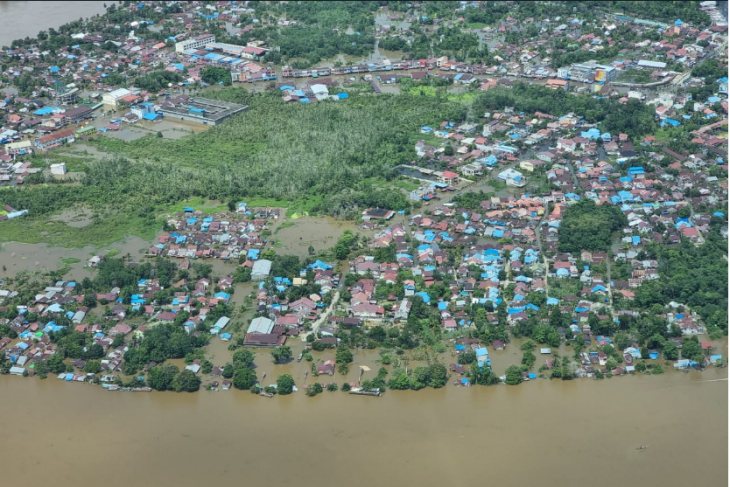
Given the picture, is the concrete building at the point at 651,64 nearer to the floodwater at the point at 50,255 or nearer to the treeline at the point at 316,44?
the treeline at the point at 316,44

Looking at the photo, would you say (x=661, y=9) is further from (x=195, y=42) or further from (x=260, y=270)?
(x=260, y=270)

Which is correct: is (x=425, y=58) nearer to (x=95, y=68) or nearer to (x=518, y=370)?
(x=95, y=68)

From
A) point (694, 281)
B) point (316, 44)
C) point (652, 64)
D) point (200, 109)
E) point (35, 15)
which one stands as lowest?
point (652, 64)

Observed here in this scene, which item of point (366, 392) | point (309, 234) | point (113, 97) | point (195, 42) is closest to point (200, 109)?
point (113, 97)

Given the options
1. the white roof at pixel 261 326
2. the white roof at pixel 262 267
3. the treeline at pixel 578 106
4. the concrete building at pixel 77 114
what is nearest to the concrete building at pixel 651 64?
the treeline at pixel 578 106

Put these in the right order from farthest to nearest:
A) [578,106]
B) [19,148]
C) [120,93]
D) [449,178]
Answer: [120,93] < [578,106] < [19,148] < [449,178]

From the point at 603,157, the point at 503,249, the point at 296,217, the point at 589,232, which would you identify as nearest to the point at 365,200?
the point at 296,217
